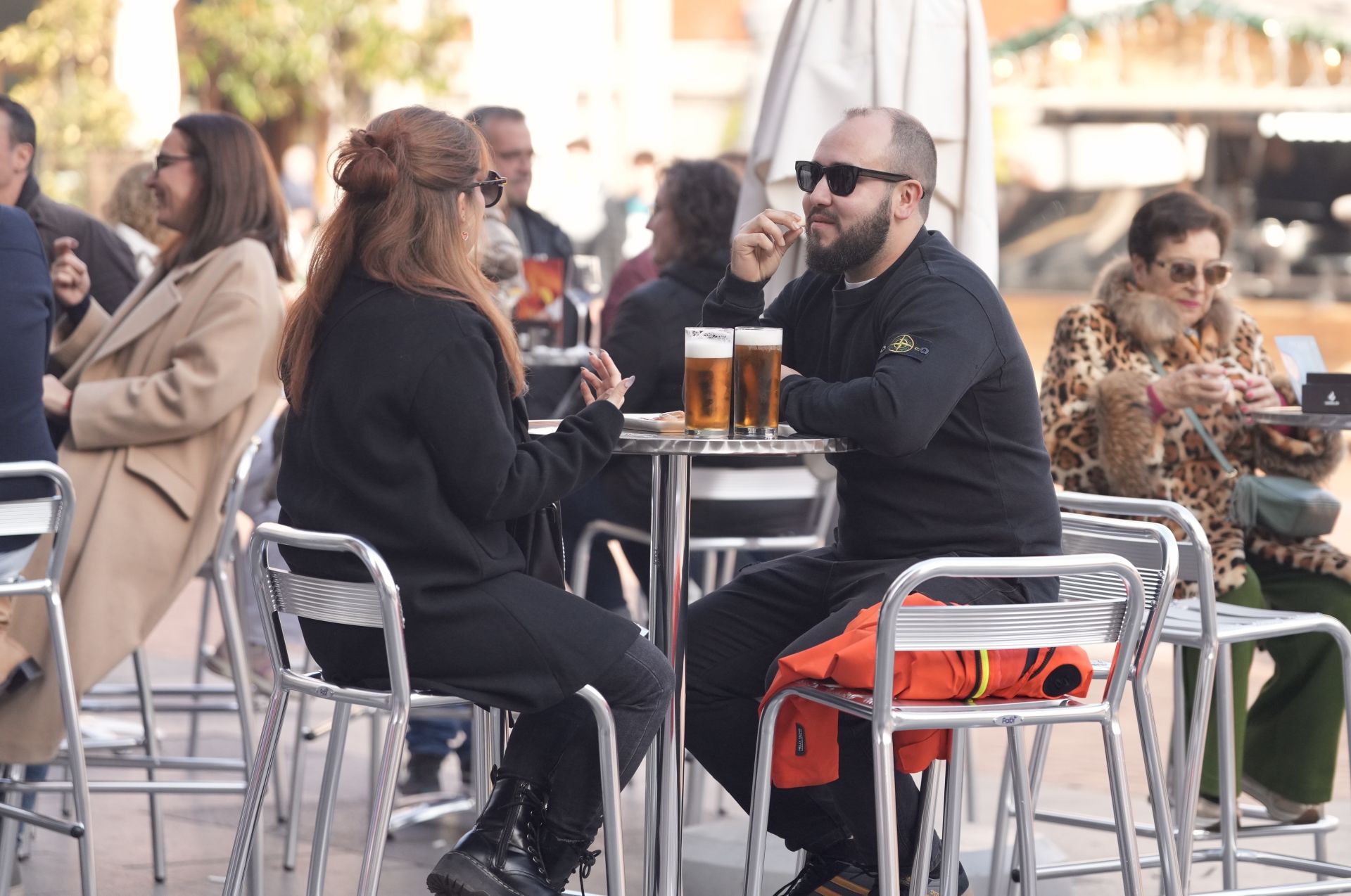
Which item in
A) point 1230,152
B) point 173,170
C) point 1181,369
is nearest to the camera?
point 1181,369

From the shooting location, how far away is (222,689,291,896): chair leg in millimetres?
2764

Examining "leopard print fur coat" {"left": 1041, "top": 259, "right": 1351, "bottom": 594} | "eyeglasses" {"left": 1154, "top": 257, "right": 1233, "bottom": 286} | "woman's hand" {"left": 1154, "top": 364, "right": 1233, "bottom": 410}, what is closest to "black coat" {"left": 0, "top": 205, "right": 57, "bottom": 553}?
"leopard print fur coat" {"left": 1041, "top": 259, "right": 1351, "bottom": 594}

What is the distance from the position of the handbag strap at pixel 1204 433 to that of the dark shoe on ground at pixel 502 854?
206cm

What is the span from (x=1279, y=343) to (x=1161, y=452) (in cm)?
37

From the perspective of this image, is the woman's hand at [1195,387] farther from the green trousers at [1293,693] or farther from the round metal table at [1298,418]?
the green trousers at [1293,693]

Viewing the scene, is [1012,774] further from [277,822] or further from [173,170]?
[173,170]

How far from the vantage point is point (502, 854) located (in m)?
2.74

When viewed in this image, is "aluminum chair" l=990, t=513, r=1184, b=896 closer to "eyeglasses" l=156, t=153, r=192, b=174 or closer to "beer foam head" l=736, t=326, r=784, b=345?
"beer foam head" l=736, t=326, r=784, b=345

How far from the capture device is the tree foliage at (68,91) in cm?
1542

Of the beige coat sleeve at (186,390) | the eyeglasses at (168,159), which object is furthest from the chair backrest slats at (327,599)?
the eyeglasses at (168,159)

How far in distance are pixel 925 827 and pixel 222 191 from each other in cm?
239

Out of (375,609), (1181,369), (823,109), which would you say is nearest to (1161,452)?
(1181,369)

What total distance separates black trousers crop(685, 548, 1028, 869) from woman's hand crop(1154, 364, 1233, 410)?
1.04m

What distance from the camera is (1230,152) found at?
15773 millimetres
